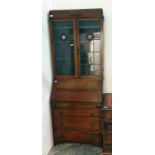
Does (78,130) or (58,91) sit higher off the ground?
(58,91)

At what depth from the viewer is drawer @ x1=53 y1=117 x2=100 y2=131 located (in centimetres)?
349

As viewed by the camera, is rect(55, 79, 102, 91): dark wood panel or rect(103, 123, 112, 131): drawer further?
rect(55, 79, 102, 91): dark wood panel

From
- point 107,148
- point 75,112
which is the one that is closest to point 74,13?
point 75,112

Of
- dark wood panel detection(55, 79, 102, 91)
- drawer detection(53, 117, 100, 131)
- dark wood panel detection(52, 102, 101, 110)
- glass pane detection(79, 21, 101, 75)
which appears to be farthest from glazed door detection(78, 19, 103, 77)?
drawer detection(53, 117, 100, 131)

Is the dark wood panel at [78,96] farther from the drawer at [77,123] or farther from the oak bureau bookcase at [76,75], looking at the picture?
the drawer at [77,123]

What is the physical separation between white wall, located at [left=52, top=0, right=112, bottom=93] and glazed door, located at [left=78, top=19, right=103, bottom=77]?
15 centimetres

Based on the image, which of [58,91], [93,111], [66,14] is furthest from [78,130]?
[66,14]

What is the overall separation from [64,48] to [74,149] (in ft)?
5.25

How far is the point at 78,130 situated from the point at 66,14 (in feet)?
5.97

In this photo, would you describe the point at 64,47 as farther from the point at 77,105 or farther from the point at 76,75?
the point at 77,105

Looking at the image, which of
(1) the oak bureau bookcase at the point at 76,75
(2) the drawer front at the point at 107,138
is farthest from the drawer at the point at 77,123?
(2) the drawer front at the point at 107,138

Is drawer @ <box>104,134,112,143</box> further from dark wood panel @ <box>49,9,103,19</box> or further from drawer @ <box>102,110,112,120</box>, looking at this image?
dark wood panel @ <box>49,9,103,19</box>
